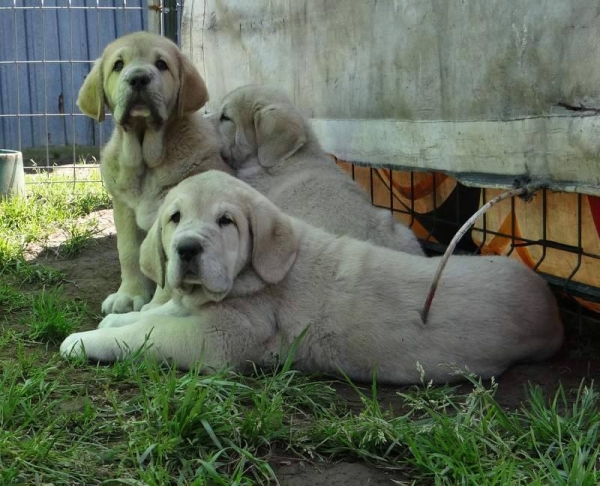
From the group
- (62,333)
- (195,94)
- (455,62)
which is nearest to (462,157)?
(455,62)

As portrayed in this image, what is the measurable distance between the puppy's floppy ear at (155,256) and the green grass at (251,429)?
0.46 m

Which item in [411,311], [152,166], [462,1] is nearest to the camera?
[411,311]

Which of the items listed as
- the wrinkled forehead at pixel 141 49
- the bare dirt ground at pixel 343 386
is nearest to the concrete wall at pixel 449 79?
the bare dirt ground at pixel 343 386

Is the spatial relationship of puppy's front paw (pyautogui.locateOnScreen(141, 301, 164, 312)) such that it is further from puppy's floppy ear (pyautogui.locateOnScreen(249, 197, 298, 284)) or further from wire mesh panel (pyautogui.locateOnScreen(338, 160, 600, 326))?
wire mesh panel (pyautogui.locateOnScreen(338, 160, 600, 326))

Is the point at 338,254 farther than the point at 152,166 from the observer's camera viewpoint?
No

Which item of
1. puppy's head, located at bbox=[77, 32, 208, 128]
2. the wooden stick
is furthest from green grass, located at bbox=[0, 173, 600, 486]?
puppy's head, located at bbox=[77, 32, 208, 128]

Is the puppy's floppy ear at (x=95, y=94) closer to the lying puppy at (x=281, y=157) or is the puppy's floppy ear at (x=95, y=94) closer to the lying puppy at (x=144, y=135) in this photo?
the lying puppy at (x=144, y=135)

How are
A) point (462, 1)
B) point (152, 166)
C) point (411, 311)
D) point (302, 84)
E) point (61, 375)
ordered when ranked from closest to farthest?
1. point (61, 375)
2. point (411, 311)
3. point (462, 1)
4. point (152, 166)
5. point (302, 84)

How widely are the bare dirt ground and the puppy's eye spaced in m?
0.81

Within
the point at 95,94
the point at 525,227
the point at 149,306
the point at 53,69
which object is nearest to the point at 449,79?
the point at 525,227

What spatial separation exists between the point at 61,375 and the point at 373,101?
2.46 metres

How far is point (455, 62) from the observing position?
163 inches

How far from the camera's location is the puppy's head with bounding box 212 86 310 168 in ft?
17.0

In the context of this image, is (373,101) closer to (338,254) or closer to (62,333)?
(338,254)
